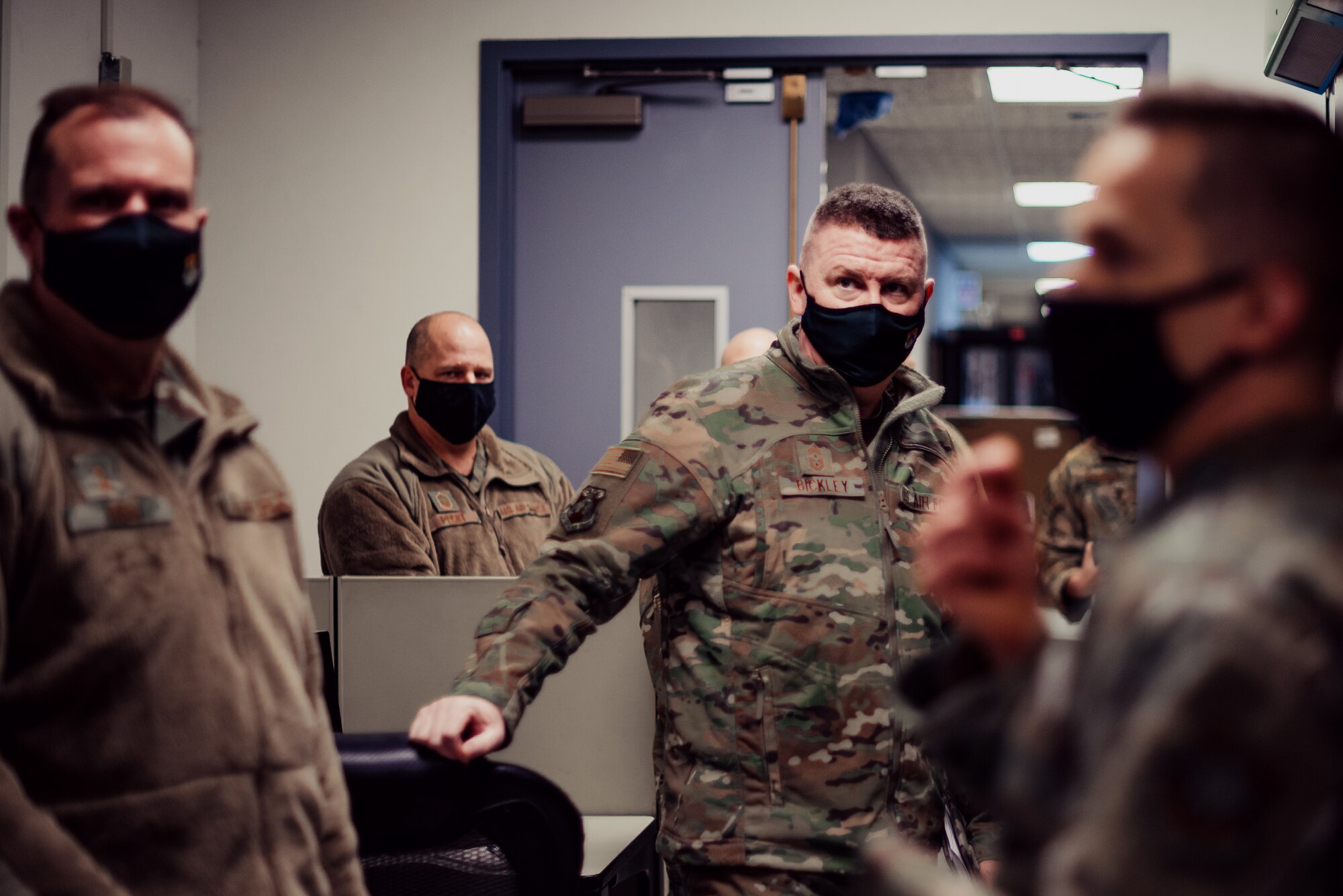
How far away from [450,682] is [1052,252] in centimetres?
1024

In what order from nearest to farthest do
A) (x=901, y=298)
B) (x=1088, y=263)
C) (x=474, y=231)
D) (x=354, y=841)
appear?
(x=1088, y=263)
(x=354, y=841)
(x=901, y=298)
(x=474, y=231)

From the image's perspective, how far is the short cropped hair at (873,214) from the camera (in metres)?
1.70

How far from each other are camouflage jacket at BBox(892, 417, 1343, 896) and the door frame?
3.20 meters

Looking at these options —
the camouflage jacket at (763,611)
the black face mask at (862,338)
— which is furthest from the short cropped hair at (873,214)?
the camouflage jacket at (763,611)

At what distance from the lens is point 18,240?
1.08m

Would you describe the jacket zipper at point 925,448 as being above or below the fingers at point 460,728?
above

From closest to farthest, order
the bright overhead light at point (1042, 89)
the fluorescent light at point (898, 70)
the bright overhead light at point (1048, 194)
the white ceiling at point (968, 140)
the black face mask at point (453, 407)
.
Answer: the black face mask at point (453, 407), the fluorescent light at point (898, 70), the bright overhead light at point (1042, 89), the white ceiling at point (968, 140), the bright overhead light at point (1048, 194)

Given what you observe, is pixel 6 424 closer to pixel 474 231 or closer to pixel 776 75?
pixel 474 231

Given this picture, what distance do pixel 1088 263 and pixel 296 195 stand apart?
11.4 ft

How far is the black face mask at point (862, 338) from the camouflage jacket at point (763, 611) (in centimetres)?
4

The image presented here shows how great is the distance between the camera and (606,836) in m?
2.29

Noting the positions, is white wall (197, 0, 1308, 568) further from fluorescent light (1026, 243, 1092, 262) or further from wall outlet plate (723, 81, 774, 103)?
fluorescent light (1026, 243, 1092, 262)

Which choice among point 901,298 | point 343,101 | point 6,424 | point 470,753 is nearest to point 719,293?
point 343,101

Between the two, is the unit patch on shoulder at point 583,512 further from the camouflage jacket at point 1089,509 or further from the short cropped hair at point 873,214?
the camouflage jacket at point 1089,509
